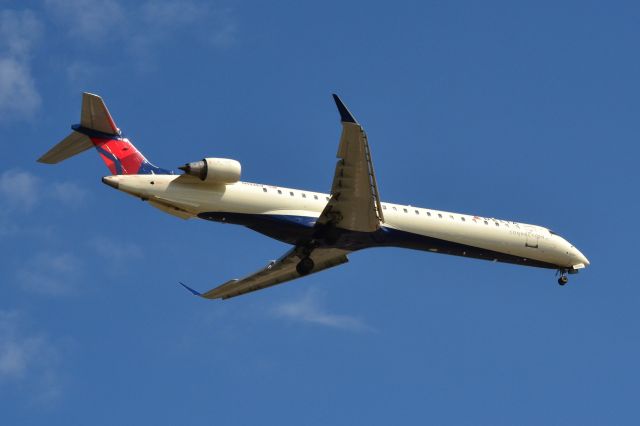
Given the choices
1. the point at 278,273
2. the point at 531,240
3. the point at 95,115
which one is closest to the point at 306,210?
the point at 278,273

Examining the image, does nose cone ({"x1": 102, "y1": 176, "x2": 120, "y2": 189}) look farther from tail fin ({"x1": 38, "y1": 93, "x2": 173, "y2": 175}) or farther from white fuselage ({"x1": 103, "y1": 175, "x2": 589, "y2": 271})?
tail fin ({"x1": 38, "y1": 93, "x2": 173, "y2": 175})

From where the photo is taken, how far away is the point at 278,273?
40219mm

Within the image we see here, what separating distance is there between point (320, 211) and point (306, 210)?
625 mm

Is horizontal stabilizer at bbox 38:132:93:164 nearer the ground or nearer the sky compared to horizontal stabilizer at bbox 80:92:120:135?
nearer the ground

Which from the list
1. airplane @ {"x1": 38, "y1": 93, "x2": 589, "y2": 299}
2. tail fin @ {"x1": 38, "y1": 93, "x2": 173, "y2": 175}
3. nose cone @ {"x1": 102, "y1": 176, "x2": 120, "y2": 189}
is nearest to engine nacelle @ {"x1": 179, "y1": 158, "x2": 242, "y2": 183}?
airplane @ {"x1": 38, "y1": 93, "x2": 589, "y2": 299}

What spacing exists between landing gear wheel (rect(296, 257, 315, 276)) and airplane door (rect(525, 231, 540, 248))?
835cm

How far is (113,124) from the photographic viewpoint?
34375 millimetres

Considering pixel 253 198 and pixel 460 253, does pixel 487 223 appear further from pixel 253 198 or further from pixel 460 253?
pixel 253 198

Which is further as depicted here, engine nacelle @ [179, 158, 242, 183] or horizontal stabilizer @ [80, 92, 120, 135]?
horizontal stabilizer @ [80, 92, 120, 135]

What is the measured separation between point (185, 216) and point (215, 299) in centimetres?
724

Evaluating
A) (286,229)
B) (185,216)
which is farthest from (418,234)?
(185,216)

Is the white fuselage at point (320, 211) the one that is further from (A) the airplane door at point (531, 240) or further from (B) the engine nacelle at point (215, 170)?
(B) the engine nacelle at point (215, 170)

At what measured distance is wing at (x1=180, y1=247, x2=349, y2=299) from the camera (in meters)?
38.3

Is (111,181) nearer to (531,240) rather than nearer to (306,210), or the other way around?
(306,210)
